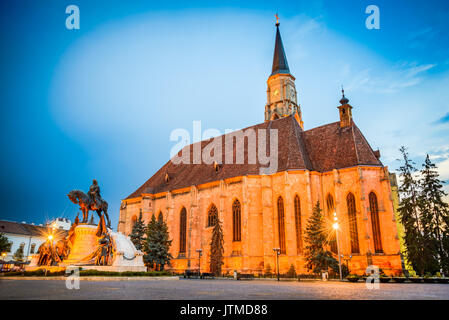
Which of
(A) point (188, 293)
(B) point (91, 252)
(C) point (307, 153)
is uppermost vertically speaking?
(C) point (307, 153)

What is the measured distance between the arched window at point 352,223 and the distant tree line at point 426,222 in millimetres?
5217

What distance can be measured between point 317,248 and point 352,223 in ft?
19.2

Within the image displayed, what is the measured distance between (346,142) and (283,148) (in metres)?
7.01

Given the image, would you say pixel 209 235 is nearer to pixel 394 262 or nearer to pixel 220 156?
pixel 220 156

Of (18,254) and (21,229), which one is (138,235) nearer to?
(18,254)

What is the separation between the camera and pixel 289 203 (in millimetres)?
33062

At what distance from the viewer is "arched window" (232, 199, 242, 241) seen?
36219 mm

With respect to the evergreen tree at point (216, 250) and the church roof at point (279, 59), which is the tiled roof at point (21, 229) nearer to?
the evergreen tree at point (216, 250)

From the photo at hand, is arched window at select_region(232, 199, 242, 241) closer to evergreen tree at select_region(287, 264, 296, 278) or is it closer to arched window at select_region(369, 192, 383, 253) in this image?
evergreen tree at select_region(287, 264, 296, 278)

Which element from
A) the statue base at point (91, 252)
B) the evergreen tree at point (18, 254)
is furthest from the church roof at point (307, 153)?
the evergreen tree at point (18, 254)

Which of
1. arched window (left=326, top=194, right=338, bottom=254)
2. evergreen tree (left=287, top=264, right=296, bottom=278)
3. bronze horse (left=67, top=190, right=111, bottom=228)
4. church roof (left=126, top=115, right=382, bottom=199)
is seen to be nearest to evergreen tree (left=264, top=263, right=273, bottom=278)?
evergreen tree (left=287, top=264, right=296, bottom=278)

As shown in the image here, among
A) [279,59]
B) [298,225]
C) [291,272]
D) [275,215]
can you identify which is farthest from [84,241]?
[279,59]
